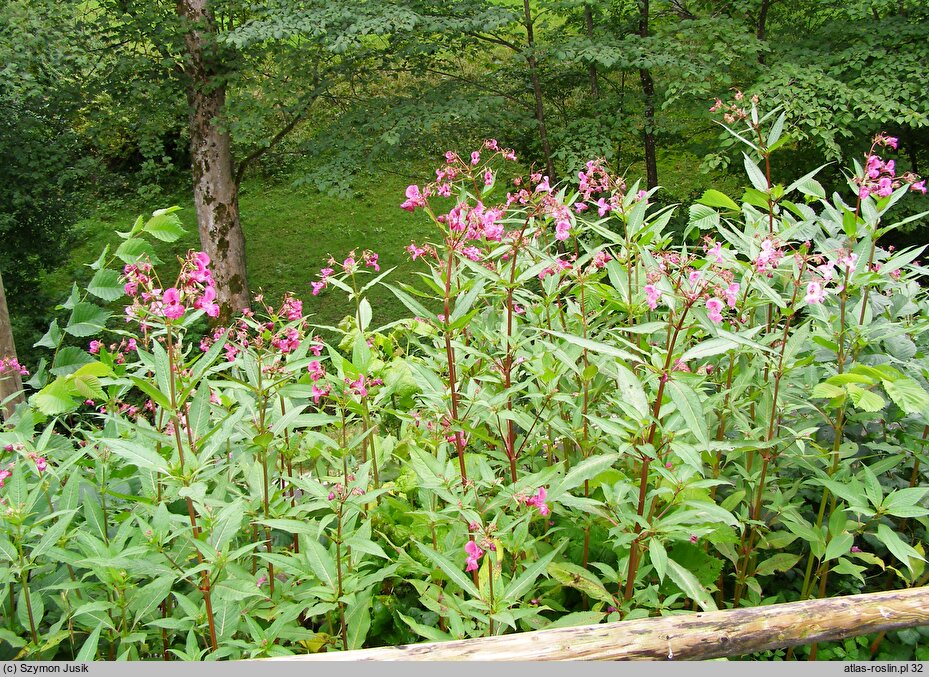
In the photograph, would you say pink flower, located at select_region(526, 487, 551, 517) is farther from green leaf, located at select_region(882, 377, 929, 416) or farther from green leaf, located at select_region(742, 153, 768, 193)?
green leaf, located at select_region(742, 153, 768, 193)

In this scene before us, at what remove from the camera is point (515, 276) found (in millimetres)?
2096

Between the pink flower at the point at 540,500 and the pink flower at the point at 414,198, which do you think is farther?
the pink flower at the point at 414,198

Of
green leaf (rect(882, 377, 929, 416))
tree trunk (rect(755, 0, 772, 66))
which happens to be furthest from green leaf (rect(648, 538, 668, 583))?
tree trunk (rect(755, 0, 772, 66))

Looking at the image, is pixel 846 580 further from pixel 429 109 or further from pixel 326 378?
pixel 429 109

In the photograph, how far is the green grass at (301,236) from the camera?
11586 millimetres

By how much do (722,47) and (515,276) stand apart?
19.4ft

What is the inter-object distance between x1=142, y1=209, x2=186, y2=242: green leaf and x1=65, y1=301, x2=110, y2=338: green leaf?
0.24 meters

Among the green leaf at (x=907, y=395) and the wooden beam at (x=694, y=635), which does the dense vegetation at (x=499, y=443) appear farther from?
the wooden beam at (x=694, y=635)

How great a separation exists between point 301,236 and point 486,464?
42.1 ft

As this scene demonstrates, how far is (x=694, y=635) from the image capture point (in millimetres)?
1544

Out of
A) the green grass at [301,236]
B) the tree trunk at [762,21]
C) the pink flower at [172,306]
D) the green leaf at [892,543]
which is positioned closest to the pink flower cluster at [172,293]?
the pink flower at [172,306]

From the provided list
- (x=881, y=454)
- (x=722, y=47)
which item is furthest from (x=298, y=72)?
(x=881, y=454)

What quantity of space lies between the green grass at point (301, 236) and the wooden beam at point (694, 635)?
9.27 m

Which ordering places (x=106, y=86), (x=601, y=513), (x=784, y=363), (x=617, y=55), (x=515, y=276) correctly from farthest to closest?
(x=106, y=86), (x=617, y=55), (x=515, y=276), (x=784, y=363), (x=601, y=513)
